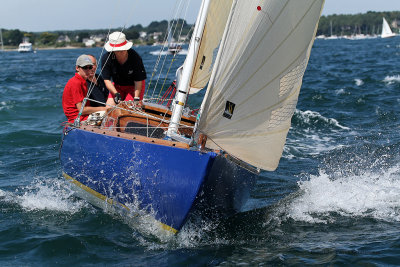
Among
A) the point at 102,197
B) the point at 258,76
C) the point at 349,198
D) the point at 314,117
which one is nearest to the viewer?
the point at 258,76

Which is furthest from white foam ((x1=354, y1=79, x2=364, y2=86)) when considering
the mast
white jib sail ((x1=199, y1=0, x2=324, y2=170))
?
the mast

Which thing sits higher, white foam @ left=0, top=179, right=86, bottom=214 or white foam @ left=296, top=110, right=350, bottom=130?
white foam @ left=296, top=110, right=350, bottom=130

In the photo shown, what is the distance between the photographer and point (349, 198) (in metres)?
7.13

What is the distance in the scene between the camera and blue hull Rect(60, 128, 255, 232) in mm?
5453

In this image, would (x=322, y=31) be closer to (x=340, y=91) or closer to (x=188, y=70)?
(x=340, y=91)

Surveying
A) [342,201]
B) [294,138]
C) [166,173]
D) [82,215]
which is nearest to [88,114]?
[82,215]

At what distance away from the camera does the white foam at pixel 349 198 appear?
6.64 m

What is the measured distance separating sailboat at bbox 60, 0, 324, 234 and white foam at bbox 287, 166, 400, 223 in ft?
3.59

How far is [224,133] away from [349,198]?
2388 millimetres

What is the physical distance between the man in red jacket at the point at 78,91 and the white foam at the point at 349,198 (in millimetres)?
2966

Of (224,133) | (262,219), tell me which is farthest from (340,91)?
(224,133)

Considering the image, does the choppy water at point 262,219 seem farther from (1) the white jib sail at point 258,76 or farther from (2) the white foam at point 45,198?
(1) the white jib sail at point 258,76

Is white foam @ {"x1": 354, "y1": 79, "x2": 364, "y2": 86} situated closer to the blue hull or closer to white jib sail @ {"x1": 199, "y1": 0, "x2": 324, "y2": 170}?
the blue hull

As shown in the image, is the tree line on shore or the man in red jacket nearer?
the man in red jacket
